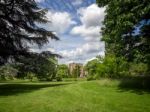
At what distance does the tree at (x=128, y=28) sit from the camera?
2033 centimetres

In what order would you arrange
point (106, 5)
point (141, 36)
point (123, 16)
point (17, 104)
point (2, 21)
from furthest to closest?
point (2, 21)
point (106, 5)
point (141, 36)
point (123, 16)
point (17, 104)

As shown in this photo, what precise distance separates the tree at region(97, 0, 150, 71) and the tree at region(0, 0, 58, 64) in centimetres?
694

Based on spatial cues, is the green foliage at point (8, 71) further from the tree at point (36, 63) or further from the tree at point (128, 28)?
the tree at point (128, 28)

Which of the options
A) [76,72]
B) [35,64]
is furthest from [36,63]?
[76,72]

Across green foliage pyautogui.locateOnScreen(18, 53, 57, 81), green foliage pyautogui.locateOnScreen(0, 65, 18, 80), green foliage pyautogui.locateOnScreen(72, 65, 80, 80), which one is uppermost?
green foliage pyautogui.locateOnScreen(72, 65, 80, 80)

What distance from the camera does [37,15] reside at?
89.7ft

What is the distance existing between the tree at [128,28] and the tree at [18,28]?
6.94 meters

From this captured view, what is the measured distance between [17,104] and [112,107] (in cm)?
506

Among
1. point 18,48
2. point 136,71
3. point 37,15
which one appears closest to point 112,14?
point 37,15

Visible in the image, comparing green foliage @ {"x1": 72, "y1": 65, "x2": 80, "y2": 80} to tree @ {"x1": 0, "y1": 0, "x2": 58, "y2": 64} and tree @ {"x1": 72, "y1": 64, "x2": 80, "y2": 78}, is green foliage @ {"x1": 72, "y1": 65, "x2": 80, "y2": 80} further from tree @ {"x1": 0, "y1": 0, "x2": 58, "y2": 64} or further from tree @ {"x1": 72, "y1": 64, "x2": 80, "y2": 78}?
tree @ {"x1": 0, "y1": 0, "x2": 58, "y2": 64}

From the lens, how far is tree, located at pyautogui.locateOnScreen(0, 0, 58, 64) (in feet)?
85.7

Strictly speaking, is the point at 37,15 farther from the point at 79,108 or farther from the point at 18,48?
the point at 79,108

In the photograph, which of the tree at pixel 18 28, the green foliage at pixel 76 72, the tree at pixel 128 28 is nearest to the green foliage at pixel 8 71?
the tree at pixel 18 28

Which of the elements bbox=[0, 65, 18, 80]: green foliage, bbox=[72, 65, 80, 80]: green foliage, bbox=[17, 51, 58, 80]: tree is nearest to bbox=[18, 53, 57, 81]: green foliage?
bbox=[17, 51, 58, 80]: tree
